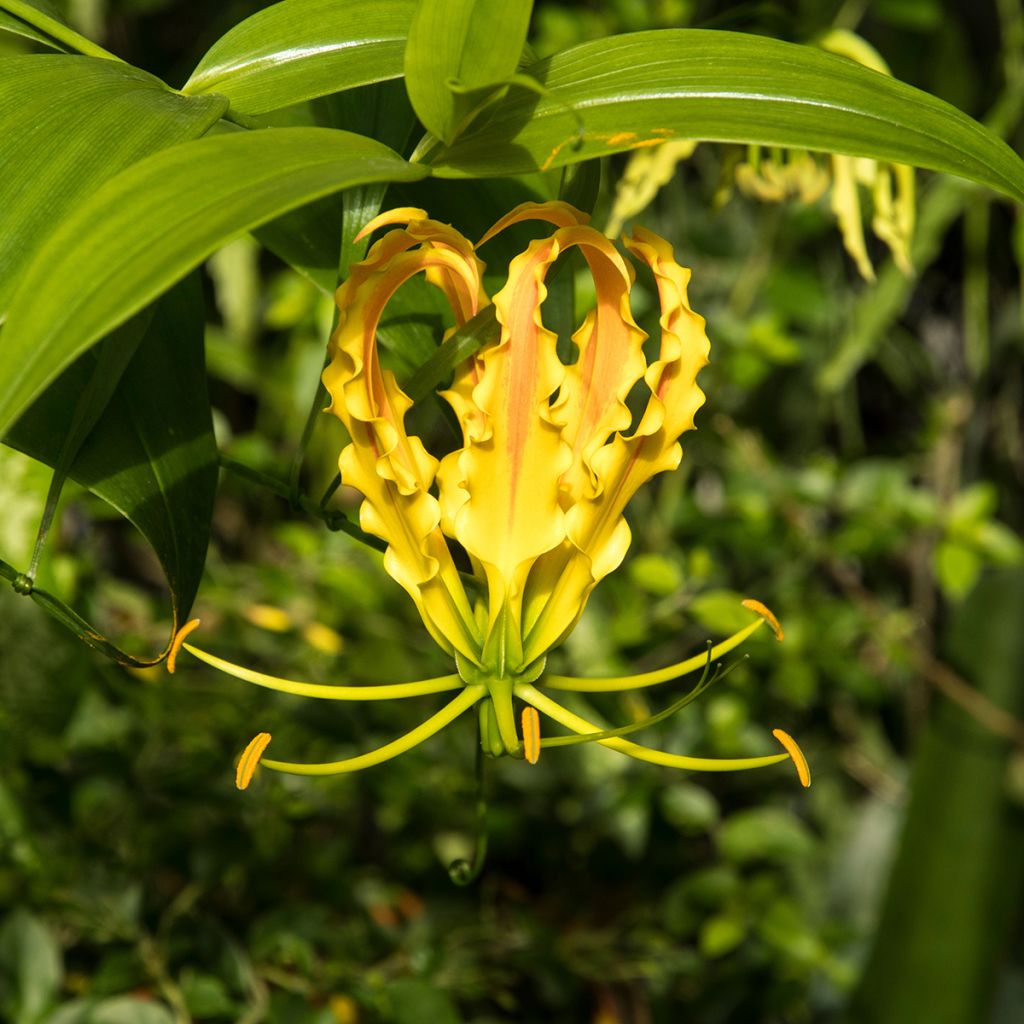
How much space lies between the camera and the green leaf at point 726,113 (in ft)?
0.99

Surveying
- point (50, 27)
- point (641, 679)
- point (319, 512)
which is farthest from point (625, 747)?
point (50, 27)

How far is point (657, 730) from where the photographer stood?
3.80ft

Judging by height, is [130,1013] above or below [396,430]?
below

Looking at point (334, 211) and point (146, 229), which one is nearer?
point (146, 229)

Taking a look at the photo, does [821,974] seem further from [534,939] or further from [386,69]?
[386,69]

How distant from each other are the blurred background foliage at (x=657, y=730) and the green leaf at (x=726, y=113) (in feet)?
0.98

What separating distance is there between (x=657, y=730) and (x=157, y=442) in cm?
82

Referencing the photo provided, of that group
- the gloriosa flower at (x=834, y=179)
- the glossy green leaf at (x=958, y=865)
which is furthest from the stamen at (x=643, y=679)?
the glossy green leaf at (x=958, y=865)

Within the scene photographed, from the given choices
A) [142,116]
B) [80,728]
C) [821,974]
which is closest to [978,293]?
[821,974]

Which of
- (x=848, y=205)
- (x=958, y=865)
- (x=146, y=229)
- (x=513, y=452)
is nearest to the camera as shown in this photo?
(x=146, y=229)

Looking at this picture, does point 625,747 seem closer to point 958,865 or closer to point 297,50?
point 297,50

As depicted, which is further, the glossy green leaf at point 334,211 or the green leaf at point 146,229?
the glossy green leaf at point 334,211

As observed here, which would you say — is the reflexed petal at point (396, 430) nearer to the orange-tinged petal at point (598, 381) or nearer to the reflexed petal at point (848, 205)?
the orange-tinged petal at point (598, 381)

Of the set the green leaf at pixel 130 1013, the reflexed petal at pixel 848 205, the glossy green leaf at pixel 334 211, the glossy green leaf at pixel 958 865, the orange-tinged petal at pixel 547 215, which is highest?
the reflexed petal at pixel 848 205
